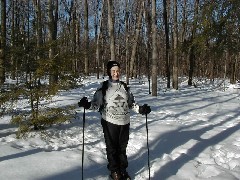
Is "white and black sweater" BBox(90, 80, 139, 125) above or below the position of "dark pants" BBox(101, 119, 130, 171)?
above

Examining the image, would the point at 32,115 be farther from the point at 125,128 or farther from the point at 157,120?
the point at 157,120

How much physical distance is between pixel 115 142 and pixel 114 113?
0.53 meters

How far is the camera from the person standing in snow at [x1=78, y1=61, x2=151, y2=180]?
600 cm

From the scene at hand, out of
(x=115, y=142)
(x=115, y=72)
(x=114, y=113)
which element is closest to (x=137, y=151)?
(x=115, y=142)

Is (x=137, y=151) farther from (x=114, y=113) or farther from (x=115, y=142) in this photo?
(x=114, y=113)

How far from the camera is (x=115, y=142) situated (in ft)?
20.0

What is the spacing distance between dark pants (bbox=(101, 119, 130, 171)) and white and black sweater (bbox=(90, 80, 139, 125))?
0.11 m

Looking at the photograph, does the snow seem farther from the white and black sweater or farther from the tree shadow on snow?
the white and black sweater

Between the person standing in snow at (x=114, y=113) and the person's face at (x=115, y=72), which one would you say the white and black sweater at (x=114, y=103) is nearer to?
the person standing in snow at (x=114, y=113)

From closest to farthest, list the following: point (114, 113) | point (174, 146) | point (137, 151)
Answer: point (114, 113)
point (137, 151)
point (174, 146)

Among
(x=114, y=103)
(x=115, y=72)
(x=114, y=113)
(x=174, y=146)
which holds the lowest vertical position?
(x=174, y=146)

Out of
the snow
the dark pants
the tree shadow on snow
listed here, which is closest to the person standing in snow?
the dark pants

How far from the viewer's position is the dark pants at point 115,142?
6031 mm

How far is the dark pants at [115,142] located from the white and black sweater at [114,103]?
108mm
